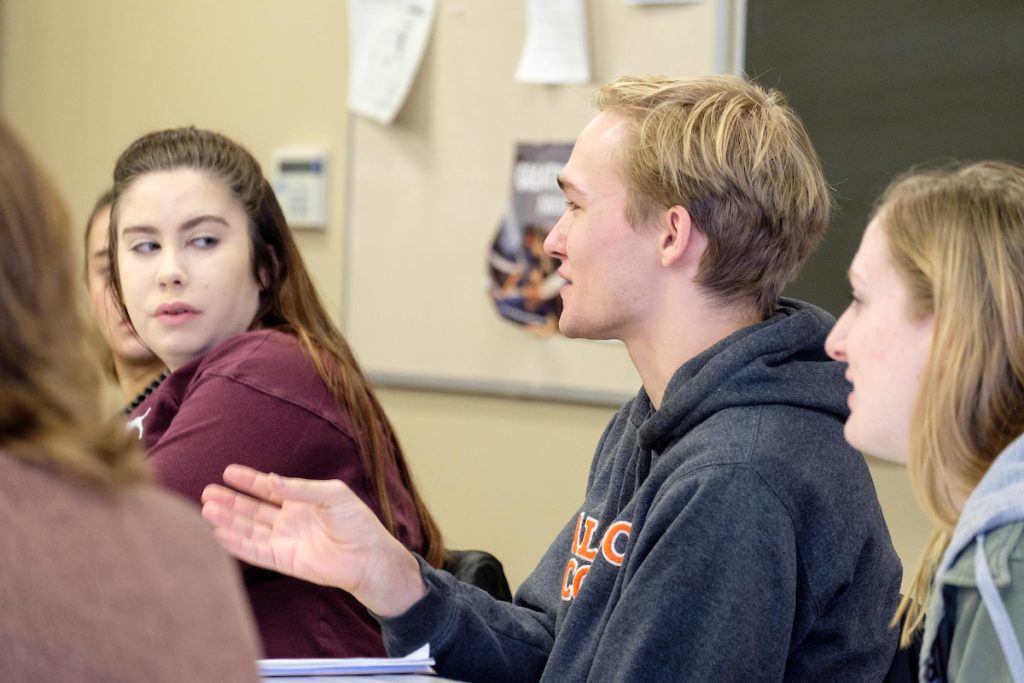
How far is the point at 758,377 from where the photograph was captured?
145 centimetres

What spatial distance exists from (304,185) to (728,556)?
2176 millimetres

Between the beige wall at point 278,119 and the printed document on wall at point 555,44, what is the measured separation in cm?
25

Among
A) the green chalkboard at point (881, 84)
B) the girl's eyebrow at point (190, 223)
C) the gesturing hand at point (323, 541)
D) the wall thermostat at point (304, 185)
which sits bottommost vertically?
the gesturing hand at point (323, 541)

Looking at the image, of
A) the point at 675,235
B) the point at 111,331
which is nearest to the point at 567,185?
the point at 675,235

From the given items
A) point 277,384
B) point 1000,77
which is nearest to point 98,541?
point 277,384

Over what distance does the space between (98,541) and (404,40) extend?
2.45 meters

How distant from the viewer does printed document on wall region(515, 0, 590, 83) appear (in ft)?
9.07

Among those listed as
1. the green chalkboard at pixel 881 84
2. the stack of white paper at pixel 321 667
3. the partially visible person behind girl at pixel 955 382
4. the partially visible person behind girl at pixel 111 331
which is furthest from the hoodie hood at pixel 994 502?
the partially visible person behind girl at pixel 111 331

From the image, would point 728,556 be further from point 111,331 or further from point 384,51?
point 384,51

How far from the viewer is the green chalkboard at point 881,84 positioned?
2.26 m

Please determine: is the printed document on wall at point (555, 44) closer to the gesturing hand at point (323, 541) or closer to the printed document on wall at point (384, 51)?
the printed document on wall at point (384, 51)

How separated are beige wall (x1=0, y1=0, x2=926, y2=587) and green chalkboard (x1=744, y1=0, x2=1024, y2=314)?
21.0 inches

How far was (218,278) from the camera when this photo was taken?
2.04m

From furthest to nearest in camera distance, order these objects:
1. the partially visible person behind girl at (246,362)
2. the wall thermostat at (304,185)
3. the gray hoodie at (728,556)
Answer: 1. the wall thermostat at (304,185)
2. the partially visible person behind girl at (246,362)
3. the gray hoodie at (728,556)
